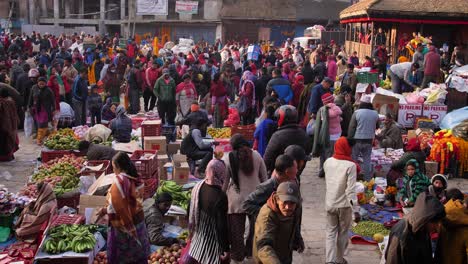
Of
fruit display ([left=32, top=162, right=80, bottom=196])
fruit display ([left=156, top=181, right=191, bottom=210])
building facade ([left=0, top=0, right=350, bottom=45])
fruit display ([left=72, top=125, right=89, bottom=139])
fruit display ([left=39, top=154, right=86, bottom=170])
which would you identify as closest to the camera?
fruit display ([left=156, top=181, right=191, bottom=210])

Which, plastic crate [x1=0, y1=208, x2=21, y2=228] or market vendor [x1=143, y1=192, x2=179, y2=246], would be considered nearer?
market vendor [x1=143, y1=192, x2=179, y2=246]

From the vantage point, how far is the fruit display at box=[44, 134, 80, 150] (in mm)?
10527

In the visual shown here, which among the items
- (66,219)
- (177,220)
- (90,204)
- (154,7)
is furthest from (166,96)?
(154,7)

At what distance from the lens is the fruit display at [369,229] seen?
8.26 m

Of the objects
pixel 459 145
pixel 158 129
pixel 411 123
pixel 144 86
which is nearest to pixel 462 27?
pixel 411 123

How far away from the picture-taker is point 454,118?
12922 mm

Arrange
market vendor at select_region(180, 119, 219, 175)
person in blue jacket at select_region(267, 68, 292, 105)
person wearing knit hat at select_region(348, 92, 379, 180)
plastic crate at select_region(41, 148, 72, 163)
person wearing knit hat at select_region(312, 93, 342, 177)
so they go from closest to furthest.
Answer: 1. person wearing knit hat at select_region(348, 92, 379, 180)
2. person wearing knit hat at select_region(312, 93, 342, 177)
3. market vendor at select_region(180, 119, 219, 175)
4. plastic crate at select_region(41, 148, 72, 163)
5. person in blue jacket at select_region(267, 68, 292, 105)

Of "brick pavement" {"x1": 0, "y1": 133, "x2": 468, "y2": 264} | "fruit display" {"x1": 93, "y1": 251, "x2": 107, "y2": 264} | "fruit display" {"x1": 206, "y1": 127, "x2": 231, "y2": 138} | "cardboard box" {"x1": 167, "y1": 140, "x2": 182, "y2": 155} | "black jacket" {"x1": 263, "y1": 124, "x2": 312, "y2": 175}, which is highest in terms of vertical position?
"black jacket" {"x1": 263, "y1": 124, "x2": 312, "y2": 175}

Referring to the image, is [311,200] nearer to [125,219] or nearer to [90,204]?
[90,204]

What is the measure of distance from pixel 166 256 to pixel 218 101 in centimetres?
736

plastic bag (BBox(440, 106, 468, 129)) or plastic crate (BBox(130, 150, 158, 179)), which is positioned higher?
plastic bag (BBox(440, 106, 468, 129))

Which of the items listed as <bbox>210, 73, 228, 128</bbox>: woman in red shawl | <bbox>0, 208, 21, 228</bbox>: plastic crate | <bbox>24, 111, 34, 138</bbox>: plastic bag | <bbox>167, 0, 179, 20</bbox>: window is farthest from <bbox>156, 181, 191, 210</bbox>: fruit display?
<bbox>167, 0, 179, 20</bbox>: window

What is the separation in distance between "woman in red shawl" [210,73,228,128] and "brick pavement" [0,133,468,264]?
2854 mm

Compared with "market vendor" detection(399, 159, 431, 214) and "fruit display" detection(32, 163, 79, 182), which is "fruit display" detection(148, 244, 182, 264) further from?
"market vendor" detection(399, 159, 431, 214)
